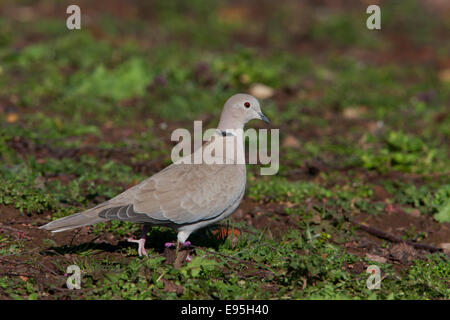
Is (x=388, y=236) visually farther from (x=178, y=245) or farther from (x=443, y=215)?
(x=178, y=245)

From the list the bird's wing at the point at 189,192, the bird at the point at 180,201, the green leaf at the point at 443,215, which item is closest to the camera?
the bird at the point at 180,201

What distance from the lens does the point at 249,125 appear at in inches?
364

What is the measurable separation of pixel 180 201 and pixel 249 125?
13.5ft

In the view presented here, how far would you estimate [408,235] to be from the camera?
6.43 metres

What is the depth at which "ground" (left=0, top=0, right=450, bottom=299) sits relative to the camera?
502 cm

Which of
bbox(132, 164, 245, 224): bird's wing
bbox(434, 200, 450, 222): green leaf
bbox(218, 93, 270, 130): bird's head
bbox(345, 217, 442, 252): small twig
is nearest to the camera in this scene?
bbox(132, 164, 245, 224): bird's wing

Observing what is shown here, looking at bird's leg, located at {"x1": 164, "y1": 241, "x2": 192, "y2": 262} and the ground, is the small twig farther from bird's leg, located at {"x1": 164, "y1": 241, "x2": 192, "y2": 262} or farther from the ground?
bird's leg, located at {"x1": 164, "y1": 241, "x2": 192, "y2": 262}

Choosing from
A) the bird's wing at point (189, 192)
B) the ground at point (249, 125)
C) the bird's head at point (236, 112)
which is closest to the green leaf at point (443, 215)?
the ground at point (249, 125)

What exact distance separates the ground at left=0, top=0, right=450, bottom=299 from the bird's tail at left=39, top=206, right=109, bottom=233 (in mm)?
330

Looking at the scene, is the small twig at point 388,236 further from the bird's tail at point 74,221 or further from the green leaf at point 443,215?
the bird's tail at point 74,221

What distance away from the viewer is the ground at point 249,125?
5020mm

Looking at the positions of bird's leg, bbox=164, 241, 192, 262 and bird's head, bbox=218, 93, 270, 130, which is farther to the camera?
bird's head, bbox=218, 93, 270, 130

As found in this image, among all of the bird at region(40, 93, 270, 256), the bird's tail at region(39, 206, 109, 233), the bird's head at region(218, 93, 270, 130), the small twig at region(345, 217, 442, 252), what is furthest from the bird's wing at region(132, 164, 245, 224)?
the small twig at region(345, 217, 442, 252)
